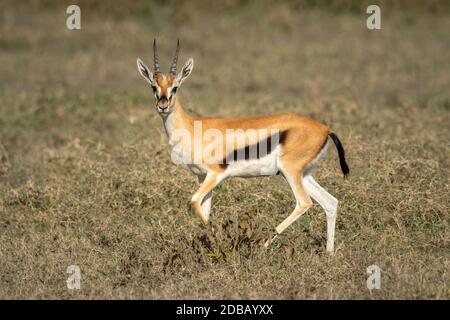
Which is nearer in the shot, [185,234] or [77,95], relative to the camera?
[185,234]

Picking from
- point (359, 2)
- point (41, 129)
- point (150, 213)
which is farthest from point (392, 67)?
point (150, 213)

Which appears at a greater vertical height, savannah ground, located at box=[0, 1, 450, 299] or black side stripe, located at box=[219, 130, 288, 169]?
black side stripe, located at box=[219, 130, 288, 169]

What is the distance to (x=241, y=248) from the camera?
6281 mm

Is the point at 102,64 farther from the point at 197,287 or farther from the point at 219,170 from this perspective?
the point at 197,287

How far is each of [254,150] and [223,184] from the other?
1223 millimetres

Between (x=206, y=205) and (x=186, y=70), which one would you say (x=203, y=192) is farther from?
(x=186, y=70)

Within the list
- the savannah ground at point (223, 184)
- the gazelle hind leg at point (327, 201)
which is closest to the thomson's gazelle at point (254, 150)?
the gazelle hind leg at point (327, 201)

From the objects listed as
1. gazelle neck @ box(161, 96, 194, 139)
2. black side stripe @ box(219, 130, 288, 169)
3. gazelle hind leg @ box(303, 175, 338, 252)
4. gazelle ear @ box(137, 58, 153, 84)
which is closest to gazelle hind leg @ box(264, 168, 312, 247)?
gazelle hind leg @ box(303, 175, 338, 252)

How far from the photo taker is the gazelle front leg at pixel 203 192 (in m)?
6.47

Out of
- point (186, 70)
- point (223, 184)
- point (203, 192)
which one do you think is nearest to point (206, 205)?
point (203, 192)

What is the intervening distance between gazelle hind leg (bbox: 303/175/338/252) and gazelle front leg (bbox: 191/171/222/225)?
74 cm

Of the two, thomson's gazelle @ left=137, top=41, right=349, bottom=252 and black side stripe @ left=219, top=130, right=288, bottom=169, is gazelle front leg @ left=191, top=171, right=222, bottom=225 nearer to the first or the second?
thomson's gazelle @ left=137, top=41, right=349, bottom=252

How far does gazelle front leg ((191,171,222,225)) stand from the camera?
6.47 m

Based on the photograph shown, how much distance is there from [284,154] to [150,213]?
1.54m
